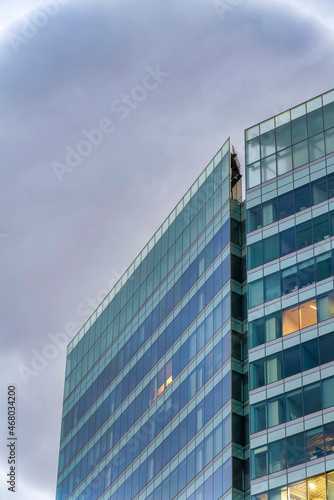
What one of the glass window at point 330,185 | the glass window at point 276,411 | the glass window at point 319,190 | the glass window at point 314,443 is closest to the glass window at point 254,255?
the glass window at point 319,190

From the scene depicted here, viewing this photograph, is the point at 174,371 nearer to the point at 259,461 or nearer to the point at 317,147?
the point at 259,461

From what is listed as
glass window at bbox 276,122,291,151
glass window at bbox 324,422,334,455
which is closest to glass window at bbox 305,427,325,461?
glass window at bbox 324,422,334,455

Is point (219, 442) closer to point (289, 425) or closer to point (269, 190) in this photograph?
point (289, 425)

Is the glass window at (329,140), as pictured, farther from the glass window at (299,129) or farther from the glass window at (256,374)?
the glass window at (256,374)

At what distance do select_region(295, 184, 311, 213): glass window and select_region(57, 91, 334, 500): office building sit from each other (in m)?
0.10

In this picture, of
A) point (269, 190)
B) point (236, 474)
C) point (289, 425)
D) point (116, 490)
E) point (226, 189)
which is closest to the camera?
point (289, 425)

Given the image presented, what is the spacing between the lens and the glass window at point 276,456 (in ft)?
231

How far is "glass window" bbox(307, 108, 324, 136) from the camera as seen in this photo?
8056 centimetres

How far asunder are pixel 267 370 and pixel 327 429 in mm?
8095

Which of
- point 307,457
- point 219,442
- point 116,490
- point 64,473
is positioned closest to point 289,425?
point 307,457

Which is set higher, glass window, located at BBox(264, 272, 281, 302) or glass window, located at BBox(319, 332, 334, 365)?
glass window, located at BBox(264, 272, 281, 302)

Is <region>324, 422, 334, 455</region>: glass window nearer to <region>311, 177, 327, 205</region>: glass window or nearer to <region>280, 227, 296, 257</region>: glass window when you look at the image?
<region>280, 227, 296, 257</region>: glass window

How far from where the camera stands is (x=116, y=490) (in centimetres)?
9962

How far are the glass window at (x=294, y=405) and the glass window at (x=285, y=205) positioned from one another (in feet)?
50.1
